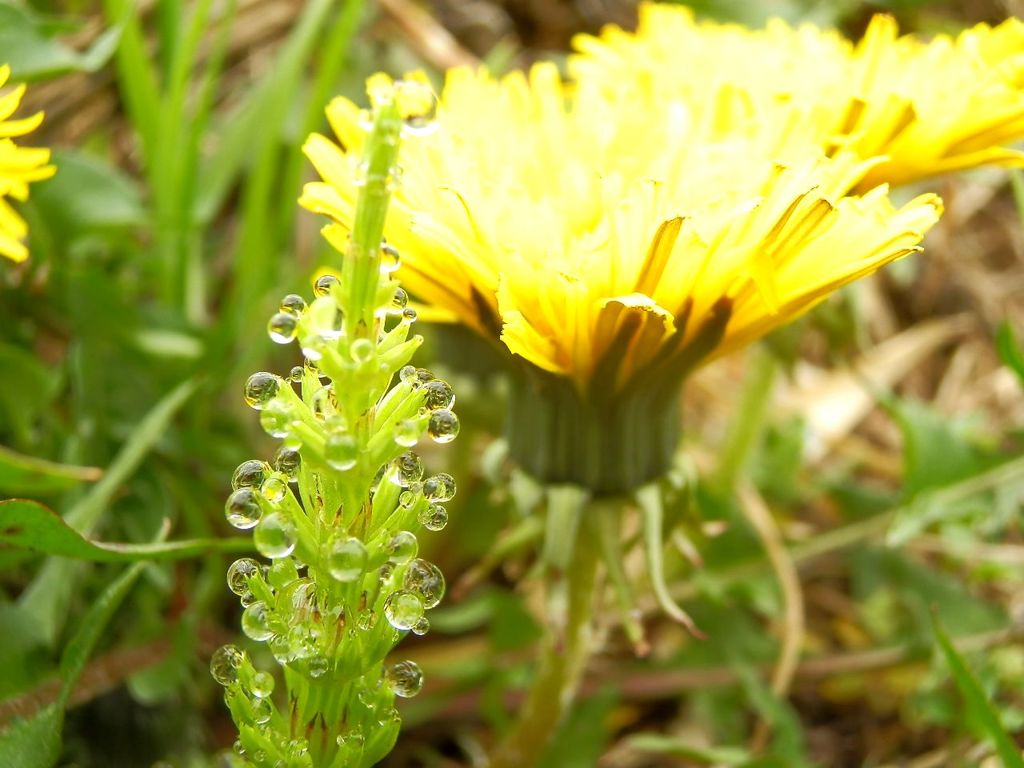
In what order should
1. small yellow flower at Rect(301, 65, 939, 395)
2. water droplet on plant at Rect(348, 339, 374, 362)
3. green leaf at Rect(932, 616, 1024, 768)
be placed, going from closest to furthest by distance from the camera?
water droplet on plant at Rect(348, 339, 374, 362) → small yellow flower at Rect(301, 65, 939, 395) → green leaf at Rect(932, 616, 1024, 768)

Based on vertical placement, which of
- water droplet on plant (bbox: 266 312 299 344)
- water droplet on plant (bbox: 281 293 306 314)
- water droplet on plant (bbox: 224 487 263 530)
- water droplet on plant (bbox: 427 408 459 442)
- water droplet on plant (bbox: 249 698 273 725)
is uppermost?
water droplet on plant (bbox: 281 293 306 314)

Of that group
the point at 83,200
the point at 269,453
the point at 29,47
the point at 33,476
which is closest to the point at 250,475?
the point at 33,476

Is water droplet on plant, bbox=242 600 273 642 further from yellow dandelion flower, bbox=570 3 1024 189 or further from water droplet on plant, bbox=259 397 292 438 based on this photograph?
yellow dandelion flower, bbox=570 3 1024 189

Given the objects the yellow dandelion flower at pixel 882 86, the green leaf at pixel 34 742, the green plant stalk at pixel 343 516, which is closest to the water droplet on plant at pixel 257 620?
the green plant stalk at pixel 343 516

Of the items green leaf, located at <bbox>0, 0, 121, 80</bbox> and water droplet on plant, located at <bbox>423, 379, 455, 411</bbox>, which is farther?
green leaf, located at <bbox>0, 0, 121, 80</bbox>

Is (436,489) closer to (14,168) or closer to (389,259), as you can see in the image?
(389,259)

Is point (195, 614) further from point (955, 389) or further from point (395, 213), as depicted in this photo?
point (955, 389)

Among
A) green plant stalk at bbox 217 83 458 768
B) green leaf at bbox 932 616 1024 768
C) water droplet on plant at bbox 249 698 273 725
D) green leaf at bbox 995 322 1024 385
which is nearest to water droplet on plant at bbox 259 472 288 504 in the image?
green plant stalk at bbox 217 83 458 768
